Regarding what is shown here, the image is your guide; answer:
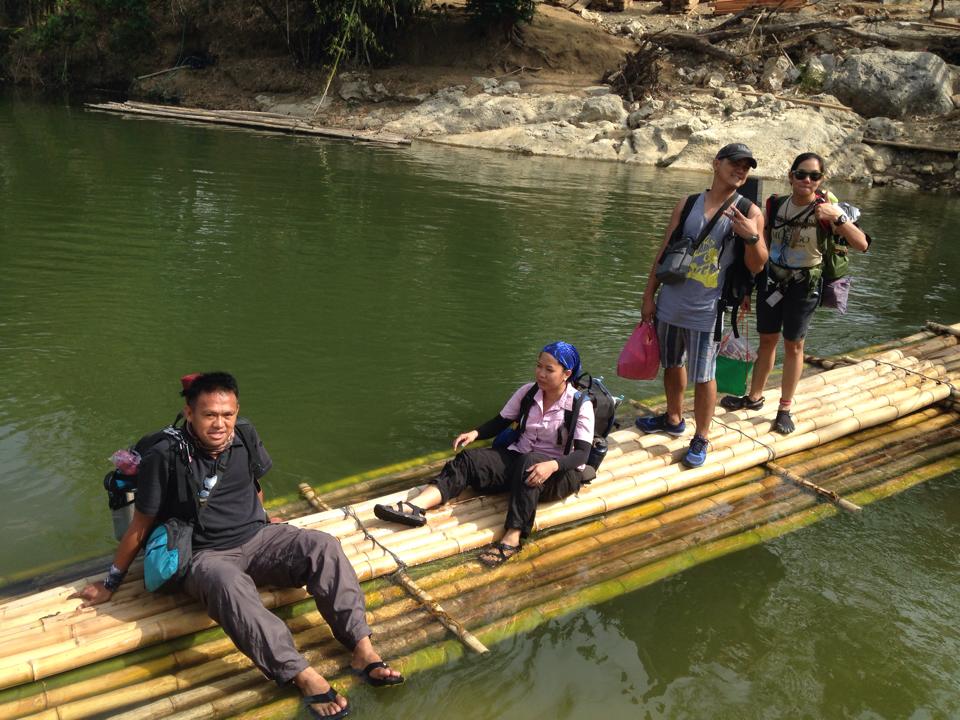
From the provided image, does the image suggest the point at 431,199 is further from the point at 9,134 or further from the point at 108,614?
the point at 108,614

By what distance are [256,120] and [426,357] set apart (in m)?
18.3

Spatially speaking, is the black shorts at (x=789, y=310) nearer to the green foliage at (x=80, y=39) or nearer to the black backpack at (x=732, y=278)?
the black backpack at (x=732, y=278)

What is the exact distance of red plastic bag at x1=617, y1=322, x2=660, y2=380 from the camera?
5.14 m

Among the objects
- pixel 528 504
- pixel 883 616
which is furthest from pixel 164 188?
pixel 883 616

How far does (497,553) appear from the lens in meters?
4.28

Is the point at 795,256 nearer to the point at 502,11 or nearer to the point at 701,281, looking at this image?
the point at 701,281

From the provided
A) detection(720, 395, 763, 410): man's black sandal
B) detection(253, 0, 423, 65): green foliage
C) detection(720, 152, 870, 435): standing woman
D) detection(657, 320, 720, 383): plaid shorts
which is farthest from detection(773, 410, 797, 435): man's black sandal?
detection(253, 0, 423, 65): green foliage

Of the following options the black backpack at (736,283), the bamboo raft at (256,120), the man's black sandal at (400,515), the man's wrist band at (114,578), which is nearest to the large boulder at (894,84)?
the bamboo raft at (256,120)

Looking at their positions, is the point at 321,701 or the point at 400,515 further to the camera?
the point at 400,515

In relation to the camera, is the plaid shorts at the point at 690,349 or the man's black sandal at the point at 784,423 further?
the man's black sandal at the point at 784,423

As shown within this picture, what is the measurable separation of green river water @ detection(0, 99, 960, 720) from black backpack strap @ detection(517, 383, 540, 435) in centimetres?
106

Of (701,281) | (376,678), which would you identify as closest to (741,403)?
(701,281)

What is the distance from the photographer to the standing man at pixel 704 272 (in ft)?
14.9

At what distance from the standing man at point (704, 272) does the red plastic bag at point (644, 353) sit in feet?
0.16
